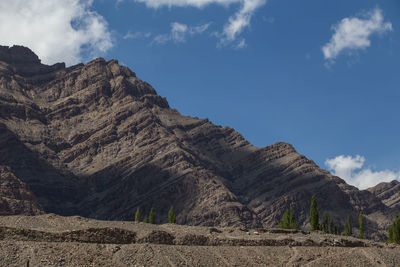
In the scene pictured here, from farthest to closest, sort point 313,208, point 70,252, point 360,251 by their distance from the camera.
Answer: point 313,208, point 360,251, point 70,252

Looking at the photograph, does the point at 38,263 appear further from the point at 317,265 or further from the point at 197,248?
the point at 317,265

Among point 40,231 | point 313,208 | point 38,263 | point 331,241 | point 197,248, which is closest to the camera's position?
point 38,263

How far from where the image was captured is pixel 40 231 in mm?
67312

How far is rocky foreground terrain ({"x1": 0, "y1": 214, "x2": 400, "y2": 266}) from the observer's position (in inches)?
2394

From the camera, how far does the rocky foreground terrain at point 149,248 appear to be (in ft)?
200

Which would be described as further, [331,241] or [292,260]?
[331,241]

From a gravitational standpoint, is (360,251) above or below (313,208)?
below

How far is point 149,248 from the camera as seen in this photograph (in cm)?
6625

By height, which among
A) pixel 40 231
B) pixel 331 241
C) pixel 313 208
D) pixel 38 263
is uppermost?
pixel 313 208

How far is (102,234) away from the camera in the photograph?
231ft

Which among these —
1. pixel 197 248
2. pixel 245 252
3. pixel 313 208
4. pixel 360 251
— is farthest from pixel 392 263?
pixel 313 208

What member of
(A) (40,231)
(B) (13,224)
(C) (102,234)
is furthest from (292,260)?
(B) (13,224)

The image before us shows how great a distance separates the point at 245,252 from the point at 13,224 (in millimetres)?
29389

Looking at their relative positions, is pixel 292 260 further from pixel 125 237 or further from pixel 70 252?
pixel 70 252
